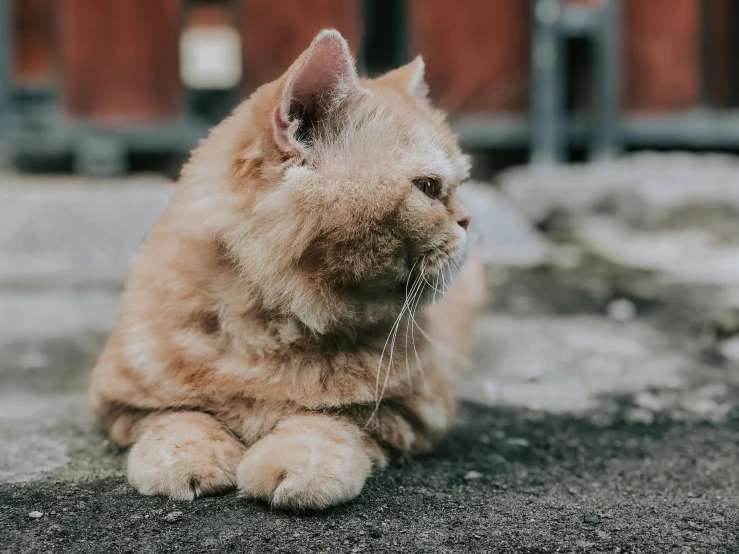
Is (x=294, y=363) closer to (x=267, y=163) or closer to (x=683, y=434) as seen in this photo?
(x=267, y=163)

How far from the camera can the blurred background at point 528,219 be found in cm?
211

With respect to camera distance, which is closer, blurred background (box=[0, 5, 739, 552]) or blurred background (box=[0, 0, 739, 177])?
blurred background (box=[0, 5, 739, 552])

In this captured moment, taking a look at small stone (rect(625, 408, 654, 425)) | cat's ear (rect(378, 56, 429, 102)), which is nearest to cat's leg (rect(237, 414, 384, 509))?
cat's ear (rect(378, 56, 429, 102))

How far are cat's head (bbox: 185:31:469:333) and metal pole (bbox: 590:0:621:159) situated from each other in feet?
17.6

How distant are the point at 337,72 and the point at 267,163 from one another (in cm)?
27

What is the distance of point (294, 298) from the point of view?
5.92ft

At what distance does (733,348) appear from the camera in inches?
128

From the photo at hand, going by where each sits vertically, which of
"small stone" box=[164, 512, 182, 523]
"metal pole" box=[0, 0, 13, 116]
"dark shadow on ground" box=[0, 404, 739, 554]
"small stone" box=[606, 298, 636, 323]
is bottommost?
"small stone" box=[606, 298, 636, 323]

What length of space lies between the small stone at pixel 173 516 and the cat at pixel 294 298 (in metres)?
0.07

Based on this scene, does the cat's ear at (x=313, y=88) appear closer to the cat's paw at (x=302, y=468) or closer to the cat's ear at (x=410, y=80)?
the cat's ear at (x=410, y=80)

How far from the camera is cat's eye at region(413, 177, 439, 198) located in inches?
73.6

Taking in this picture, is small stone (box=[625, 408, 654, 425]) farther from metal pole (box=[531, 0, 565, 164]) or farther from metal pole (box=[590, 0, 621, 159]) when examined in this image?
metal pole (box=[590, 0, 621, 159])

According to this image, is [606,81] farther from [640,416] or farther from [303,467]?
[303,467]

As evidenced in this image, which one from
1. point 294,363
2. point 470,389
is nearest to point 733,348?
point 470,389
